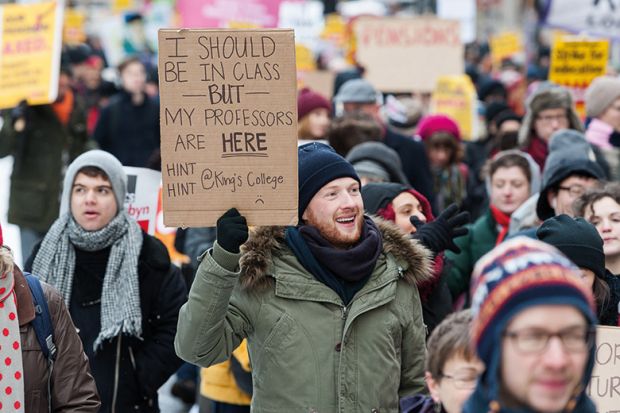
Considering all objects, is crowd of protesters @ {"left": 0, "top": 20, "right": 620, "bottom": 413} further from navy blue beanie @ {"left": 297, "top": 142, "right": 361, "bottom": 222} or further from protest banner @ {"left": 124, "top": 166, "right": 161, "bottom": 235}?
protest banner @ {"left": 124, "top": 166, "right": 161, "bottom": 235}

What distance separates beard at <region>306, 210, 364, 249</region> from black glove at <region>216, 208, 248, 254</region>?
0.37 meters

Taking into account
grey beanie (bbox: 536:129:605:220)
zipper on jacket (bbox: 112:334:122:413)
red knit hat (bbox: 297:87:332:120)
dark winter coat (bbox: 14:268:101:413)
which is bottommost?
zipper on jacket (bbox: 112:334:122:413)

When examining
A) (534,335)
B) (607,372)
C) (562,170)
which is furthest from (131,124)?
(534,335)

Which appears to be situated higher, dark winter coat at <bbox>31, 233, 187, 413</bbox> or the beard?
the beard

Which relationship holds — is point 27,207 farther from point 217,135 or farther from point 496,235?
point 217,135

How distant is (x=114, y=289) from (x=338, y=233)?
1.25 m

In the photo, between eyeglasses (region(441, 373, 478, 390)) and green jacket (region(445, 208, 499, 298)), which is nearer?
eyeglasses (region(441, 373, 478, 390))

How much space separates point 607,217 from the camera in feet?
16.6

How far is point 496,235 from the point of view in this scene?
6.48 meters

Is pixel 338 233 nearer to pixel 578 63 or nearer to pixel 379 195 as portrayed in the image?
pixel 379 195

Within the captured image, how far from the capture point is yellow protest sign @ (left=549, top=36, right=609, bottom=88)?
1030 cm

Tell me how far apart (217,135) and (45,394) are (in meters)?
1.04

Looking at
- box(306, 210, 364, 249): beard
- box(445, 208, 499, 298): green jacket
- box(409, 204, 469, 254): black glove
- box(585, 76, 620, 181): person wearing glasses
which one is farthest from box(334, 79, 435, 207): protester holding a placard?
box(306, 210, 364, 249): beard

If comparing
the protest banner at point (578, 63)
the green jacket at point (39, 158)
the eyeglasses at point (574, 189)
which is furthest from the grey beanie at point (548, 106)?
A: the green jacket at point (39, 158)
